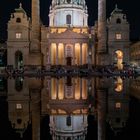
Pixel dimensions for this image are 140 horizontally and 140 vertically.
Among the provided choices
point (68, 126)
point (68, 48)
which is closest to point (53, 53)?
point (68, 48)

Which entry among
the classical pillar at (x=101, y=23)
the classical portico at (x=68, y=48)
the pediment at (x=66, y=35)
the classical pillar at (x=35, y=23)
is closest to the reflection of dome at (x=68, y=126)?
the classical pillar at (x=35, y=23)

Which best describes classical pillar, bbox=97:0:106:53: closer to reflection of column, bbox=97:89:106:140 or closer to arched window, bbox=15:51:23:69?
arched window, bbox=15:51:23:69

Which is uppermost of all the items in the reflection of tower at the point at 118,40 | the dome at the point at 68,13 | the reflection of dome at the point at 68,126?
the dome at the point at 68,13

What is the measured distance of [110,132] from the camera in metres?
10.1

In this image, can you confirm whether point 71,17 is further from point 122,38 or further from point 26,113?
point 26,113

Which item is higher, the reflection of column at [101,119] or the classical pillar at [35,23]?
the classical pillar at [35,23]

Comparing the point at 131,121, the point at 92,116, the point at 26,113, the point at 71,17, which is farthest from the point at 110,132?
the point at 71,17

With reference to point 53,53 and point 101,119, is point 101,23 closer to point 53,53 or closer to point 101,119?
point 53,53

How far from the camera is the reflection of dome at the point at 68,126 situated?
9812 millimetres

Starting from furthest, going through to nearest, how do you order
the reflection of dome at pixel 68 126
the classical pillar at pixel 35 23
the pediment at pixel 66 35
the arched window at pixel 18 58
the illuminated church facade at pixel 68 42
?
the arched window at pixel 18 58 < the illuminated church facade at pixel 68 42 < the pediment at pixel 66 35 < the classical pillar at pixel 35 23 < the reflection of dome at pixel 68 126

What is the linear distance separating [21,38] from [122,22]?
67.6 ft

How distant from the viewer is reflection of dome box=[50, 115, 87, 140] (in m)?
9.81

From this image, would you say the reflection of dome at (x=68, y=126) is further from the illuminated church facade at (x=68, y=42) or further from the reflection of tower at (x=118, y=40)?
the reflection of tower at (x=118, y=40)

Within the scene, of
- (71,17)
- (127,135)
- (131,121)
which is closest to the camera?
(127,135)
